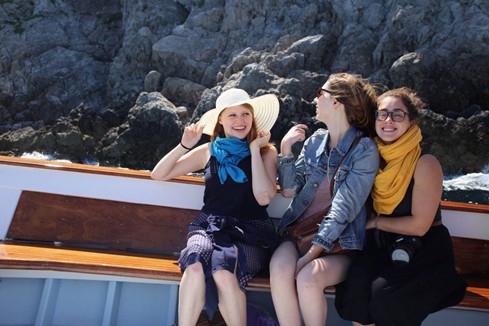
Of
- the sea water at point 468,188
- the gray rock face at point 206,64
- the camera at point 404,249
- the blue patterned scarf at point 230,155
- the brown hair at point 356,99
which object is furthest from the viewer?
the gray rock face at point 206,64

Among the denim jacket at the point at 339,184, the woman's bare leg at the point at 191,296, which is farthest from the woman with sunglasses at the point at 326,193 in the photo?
the woman's bare leg at the point at 191,296

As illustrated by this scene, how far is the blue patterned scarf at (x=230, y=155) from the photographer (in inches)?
94.2

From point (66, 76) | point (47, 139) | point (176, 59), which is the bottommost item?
point (47, 139)

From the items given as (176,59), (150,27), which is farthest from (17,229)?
(150,27)

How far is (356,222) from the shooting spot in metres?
2.13

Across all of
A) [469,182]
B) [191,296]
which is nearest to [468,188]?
[469,182]

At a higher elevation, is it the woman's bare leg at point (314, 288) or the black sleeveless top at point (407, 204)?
the black sleeveless top at point (407, 204)

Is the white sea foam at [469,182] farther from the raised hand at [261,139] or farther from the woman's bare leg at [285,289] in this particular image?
the woman's bare leg at [285,289]

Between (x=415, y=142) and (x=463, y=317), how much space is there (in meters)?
1.03

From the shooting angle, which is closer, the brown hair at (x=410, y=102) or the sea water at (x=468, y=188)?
the brown hair at (x=410, y=102)

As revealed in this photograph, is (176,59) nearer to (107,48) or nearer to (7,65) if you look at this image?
(107,48)

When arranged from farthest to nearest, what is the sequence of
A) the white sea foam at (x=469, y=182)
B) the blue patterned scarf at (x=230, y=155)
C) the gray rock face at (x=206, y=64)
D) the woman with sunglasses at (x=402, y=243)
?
the gray rock face at (x=206, y=64) < the white sea foam at (x=469, y=182) < the blue patterned scarf at (x=230, y=155) < the woman with sunglasses at (x=402, y=243)

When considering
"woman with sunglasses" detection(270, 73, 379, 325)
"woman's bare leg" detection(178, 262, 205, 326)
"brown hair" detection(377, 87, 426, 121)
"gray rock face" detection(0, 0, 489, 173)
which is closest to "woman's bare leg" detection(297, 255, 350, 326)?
"woman with sunglasses" detection(270, 73, 379, 325)

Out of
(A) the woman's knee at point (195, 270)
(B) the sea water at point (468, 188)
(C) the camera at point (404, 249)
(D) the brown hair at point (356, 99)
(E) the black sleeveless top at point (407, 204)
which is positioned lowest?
(A) the woman's knee at point (195, 270)
